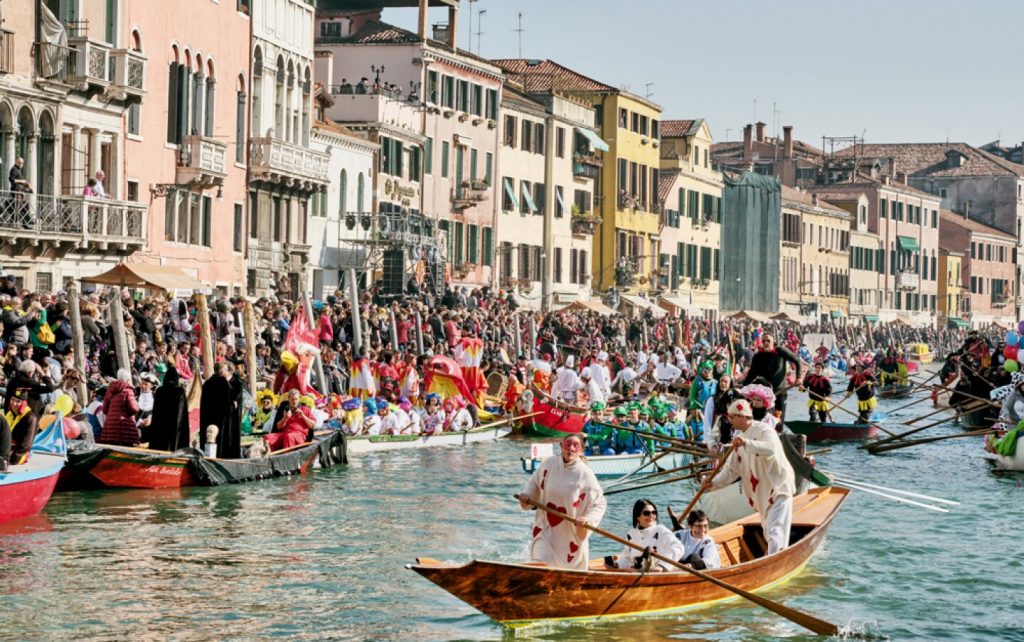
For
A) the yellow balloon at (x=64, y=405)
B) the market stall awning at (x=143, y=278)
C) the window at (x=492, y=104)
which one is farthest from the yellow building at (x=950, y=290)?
the yellow balloon at (x=64, y=405)

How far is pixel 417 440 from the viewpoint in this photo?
1393 inches

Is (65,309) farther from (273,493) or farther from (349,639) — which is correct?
(349,639)

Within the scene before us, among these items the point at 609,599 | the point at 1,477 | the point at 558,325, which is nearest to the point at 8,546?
the point at 1,477

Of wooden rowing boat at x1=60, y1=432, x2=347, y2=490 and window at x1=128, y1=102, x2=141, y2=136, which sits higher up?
window at x1=128, y1=102, x2=141, y2=136

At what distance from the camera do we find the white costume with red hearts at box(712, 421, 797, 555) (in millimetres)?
18281

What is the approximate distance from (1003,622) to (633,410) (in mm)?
12183

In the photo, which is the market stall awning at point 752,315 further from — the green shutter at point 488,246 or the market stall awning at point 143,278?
the market stall awning at point 143,278

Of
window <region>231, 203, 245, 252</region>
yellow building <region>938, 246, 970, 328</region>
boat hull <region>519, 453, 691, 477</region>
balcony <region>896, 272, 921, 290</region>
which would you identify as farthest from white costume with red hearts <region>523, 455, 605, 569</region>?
yellow building <region>938, 246, 970, 328</region>

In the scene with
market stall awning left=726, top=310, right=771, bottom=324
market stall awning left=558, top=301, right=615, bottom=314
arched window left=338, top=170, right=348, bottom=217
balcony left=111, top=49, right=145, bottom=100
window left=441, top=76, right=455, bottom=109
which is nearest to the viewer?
balcony left=111, top=49, right=145, bottom=100

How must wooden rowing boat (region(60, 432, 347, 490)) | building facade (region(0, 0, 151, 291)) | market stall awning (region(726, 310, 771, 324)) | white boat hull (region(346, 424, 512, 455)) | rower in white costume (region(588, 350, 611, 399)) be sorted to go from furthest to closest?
1. market stall awning (region(726, 310, 771, 324))
2. rower in white costume (region(588, 350, 611, 399))
3. building facade (region(0, 0, 151, 291))
4. white boat hull (region(346, 424, 512, 455))
5. wooden rowing boat (region(60, 432, 347, 490))

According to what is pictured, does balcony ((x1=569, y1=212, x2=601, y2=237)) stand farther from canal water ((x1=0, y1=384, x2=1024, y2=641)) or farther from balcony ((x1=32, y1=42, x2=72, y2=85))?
canal water ((x1=0, y1=384, x2=1024, y2=641))

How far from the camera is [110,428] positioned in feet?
88.3

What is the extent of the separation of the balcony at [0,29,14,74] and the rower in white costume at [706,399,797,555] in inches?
786

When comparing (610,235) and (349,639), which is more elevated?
(610,235)
